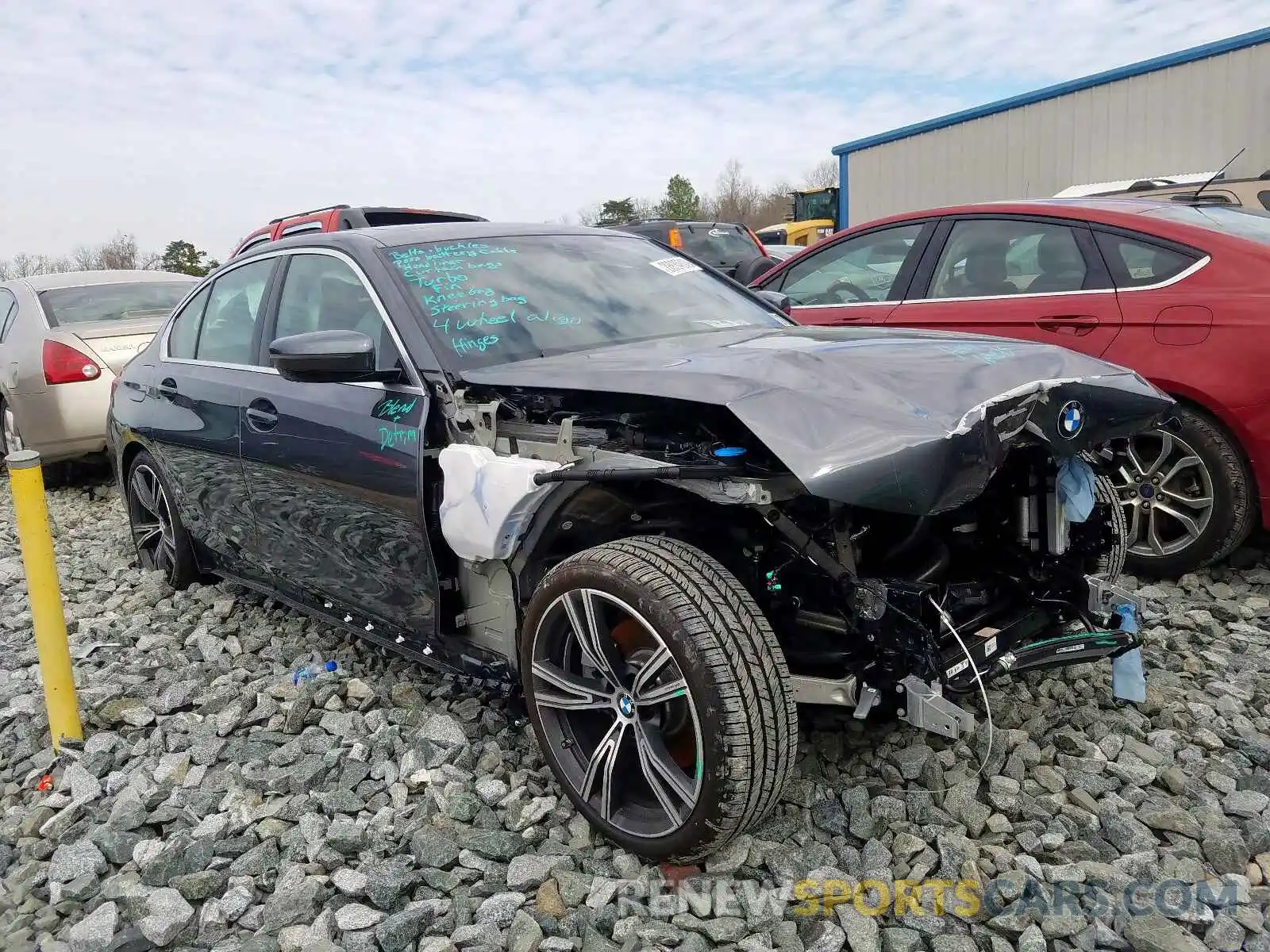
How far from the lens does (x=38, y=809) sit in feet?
9.70

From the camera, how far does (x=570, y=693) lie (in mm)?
2615

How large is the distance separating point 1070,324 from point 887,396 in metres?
2.41

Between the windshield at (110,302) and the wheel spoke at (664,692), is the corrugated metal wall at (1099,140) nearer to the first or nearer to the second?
the windshield at (110,302)

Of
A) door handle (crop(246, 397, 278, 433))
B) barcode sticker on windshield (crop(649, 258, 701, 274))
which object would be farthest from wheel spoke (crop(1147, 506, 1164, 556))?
door handle (crop(246, 397, 278, 433))

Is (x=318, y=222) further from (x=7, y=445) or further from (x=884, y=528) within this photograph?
(x=884, y=528)

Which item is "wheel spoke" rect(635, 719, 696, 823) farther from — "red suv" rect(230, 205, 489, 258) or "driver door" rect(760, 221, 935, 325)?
"red suv" rect(230, 205, 489, 258)

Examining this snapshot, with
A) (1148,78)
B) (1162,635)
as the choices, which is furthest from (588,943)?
(1148,78)

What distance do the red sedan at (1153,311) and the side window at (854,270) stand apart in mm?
64

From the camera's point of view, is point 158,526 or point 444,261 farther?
point 158,526

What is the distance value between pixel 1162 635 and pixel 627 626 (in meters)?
2.24

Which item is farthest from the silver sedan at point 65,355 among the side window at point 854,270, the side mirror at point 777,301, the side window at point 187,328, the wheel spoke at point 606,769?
the wheel spoke at point 606,769

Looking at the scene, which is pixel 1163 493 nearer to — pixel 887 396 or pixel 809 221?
pixel 887 396

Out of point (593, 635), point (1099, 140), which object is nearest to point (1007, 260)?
point (593, 635)

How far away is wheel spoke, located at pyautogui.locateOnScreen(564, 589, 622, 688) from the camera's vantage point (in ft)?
8.14
